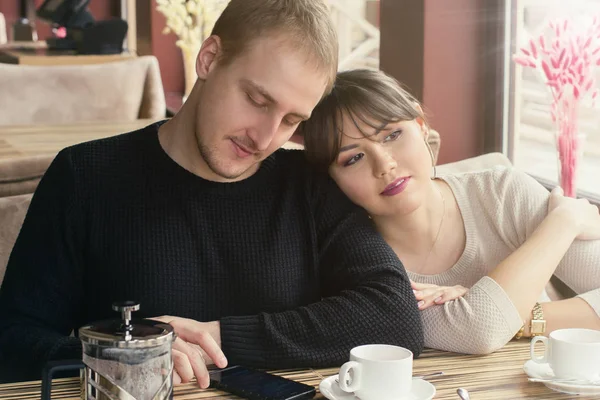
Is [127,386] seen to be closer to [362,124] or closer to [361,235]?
[361,235]

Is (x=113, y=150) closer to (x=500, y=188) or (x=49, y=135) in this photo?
(x=500, y=188)

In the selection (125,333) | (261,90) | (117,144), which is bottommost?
(125,333)

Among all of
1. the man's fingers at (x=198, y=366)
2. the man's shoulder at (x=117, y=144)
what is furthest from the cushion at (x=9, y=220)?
the man's fingers at (x=198, y=366)

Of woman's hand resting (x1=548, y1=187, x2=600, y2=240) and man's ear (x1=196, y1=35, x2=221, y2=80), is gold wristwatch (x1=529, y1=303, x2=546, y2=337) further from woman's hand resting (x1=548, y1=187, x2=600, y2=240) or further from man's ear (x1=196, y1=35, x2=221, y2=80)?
man's ear (x1=196, y1=35, x2=221, y2=80)

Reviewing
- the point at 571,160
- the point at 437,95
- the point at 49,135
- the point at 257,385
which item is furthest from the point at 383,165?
the point at 49,135

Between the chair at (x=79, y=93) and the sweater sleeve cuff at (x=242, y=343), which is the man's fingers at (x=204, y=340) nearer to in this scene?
the sweater sleeve cuff at (x=242, y=343)

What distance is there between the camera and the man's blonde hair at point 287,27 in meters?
1.52

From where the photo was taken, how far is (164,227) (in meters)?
1.60

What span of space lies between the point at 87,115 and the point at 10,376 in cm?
224

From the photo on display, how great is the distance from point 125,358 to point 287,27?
697mm

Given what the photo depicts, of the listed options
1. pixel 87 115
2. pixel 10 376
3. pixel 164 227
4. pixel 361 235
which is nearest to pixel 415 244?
pixel 361 235

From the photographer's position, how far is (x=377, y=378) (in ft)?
3.94

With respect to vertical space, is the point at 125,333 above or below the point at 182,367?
above

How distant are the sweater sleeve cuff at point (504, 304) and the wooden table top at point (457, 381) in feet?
0.15
